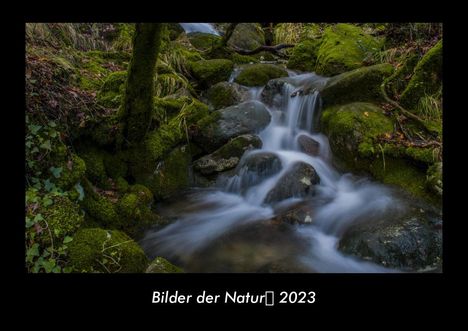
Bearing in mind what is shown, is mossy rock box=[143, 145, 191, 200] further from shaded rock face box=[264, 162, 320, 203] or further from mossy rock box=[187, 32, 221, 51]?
mossy rock box=[187, 32, 221, 51]

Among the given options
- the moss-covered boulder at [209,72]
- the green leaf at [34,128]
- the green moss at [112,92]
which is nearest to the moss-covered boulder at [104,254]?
the green leaf at [34,128]

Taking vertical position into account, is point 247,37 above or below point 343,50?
above

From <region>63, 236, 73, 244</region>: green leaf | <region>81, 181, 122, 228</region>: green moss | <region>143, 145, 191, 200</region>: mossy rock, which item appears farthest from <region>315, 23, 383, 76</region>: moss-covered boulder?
<region>63, 236, 73, 244</region>: green leaf

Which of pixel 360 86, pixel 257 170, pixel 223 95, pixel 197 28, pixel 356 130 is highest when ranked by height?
pixel 197 28

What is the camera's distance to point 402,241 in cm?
351

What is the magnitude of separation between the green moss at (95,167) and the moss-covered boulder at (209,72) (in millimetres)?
4154

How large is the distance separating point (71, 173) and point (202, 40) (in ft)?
29.5

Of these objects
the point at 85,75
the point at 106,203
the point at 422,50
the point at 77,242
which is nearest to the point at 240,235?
the point at 106,203

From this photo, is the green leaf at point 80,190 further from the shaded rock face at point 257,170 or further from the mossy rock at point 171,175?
the shaded rock face at point 257,170

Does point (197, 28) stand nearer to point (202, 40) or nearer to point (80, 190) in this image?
point (202, 40)

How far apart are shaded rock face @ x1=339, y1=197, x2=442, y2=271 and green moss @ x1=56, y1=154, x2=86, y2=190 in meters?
3.19

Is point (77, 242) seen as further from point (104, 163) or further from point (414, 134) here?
point (414, 134)

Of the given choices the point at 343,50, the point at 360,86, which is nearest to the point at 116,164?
the point at 360,86

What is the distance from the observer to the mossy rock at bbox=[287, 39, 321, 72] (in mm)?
9016
